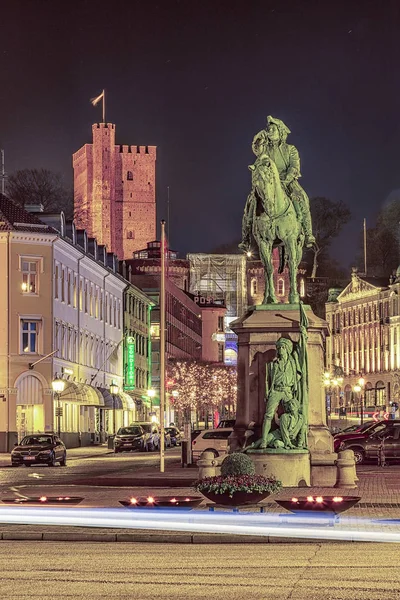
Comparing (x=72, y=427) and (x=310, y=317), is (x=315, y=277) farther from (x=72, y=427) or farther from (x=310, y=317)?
(x=310, y=317)

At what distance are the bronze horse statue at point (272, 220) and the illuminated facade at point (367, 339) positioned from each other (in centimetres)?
14605

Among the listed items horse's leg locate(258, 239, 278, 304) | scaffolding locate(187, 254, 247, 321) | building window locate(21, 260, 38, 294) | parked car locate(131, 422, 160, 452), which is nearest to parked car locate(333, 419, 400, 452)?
horse's leg locate(258, 239, 278, 304)

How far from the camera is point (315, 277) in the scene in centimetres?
19212

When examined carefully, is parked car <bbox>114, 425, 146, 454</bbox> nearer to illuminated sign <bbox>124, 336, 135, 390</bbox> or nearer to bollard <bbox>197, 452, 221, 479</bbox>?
illuminated sign <bbox>124, 336, 135, 390</bbox>

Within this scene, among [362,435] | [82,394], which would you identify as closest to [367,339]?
[82,394]

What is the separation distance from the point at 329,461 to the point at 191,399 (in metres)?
96.0

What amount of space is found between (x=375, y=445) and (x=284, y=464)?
21.7 meters

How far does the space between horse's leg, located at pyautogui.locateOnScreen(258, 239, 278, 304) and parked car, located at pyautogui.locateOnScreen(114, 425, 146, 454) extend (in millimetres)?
43248

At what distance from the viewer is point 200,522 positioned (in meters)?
21.8

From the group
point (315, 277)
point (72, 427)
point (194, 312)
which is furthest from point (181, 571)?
point (315, 277)

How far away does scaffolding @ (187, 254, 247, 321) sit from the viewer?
632 feet

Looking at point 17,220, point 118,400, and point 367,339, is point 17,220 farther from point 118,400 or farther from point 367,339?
point 367,339

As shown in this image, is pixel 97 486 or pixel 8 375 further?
pixel 8 375

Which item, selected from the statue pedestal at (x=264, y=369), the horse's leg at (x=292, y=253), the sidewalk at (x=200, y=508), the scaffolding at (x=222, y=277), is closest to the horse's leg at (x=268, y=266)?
the horse's leg at (x=292, y=253)
